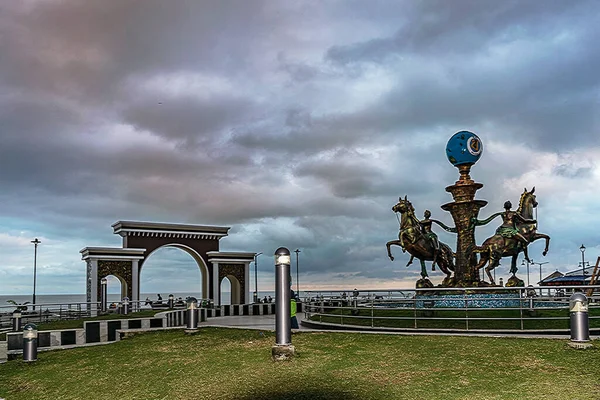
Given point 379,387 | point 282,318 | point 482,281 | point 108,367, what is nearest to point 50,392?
point 108,367

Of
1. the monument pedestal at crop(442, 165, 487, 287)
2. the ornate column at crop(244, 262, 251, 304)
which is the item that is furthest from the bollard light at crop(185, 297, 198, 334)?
the ornate column at crop(244, 262, 251, 304)

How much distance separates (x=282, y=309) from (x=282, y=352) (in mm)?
749

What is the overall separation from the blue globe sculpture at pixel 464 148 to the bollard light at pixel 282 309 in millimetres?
12344

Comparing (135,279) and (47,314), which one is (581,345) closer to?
(47,314)

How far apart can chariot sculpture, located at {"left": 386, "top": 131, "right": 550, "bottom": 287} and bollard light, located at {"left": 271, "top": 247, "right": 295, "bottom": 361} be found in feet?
34.4

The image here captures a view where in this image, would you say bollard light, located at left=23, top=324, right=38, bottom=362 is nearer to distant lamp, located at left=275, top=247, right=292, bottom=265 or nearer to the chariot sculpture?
distant lamp, located at left=275, top=247, right=292, bottom=265

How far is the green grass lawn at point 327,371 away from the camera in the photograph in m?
8.38

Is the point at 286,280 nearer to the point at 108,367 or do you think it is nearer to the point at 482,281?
the point at 108,367

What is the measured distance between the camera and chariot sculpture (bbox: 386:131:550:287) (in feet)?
64.0

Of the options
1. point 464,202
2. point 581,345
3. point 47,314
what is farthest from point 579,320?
point 47,314

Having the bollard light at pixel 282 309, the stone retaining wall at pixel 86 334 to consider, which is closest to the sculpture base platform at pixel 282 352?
the bollard light at pixel 282 309

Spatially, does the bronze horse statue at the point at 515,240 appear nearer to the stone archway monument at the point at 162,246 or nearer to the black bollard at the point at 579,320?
the black bollard at the point at 579,320

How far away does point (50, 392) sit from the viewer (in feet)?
34.1

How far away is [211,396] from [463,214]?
46.8 feet
